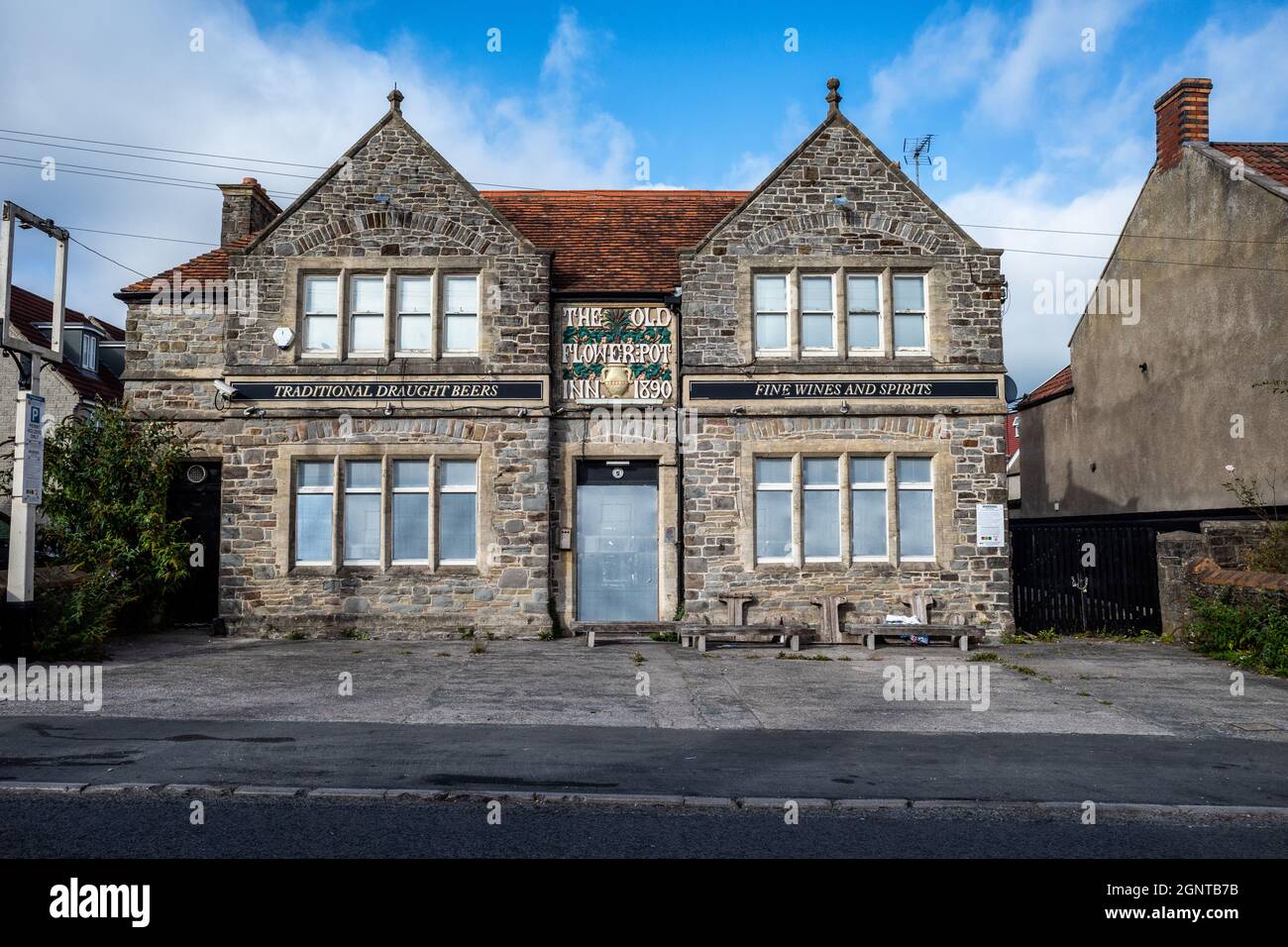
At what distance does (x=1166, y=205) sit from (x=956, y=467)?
31.9ft

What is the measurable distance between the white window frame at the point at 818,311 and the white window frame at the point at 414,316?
255 inches

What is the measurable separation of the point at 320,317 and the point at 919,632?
1172 centimetres

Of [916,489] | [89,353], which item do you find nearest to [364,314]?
[916,489]

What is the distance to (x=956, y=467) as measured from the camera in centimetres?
1700

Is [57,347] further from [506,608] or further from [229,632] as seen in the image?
[506,608]

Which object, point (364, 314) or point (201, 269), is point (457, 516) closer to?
point (364, 314)

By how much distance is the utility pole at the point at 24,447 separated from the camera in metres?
12.5

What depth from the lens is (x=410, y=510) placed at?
1692 centimetres

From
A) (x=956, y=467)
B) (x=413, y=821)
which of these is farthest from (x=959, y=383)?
(x=413, y=821)

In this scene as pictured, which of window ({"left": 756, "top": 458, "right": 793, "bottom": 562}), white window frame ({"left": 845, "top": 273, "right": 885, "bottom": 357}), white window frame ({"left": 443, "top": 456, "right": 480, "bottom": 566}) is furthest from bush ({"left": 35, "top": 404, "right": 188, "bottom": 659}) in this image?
white window frame ({"left": 845, "top": 273, "right": 885, "bottom": 357})

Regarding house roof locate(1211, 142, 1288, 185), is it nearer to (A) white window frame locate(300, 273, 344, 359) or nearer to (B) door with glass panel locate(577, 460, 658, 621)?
(B) door with glass panel locate(577, 460, 658, 621)

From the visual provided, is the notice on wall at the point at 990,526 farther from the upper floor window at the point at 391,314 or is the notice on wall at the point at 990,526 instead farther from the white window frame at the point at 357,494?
the white window frame at the point at 357,494

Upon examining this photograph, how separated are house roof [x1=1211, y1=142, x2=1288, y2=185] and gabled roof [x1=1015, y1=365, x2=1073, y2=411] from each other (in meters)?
6.54

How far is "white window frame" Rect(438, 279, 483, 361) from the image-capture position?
1709 centimetres
